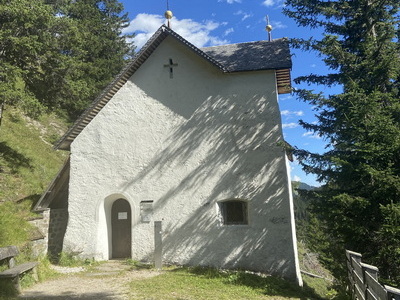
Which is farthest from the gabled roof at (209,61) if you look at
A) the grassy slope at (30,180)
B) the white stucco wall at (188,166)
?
the grassy slope at (30,180)

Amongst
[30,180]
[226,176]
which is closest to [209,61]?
[226,176]

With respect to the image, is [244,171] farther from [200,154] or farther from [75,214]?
[75,214]

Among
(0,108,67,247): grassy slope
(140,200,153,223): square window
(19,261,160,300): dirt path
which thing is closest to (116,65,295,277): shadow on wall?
(140,200,153,223): square window

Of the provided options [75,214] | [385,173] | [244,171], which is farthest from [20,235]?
[385,173]

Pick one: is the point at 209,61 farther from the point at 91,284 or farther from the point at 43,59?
the point at 43,59

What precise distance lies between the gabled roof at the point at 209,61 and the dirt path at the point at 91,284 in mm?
5110

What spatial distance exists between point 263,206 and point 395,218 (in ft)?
12.8

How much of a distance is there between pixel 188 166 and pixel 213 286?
4185 millimetres

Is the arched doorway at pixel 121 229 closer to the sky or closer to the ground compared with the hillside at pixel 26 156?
closer to the ground

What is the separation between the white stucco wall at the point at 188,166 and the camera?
943cm

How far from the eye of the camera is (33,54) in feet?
50.7

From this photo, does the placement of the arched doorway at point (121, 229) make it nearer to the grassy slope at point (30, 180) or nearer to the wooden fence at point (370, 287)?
the grassy slope at point (30, 180)

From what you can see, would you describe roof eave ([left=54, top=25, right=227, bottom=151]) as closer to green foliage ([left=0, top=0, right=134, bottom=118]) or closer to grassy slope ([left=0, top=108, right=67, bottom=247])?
grassy slope ([left=0, top=108, right=67, bottom=247])

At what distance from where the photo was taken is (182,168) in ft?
33.9
